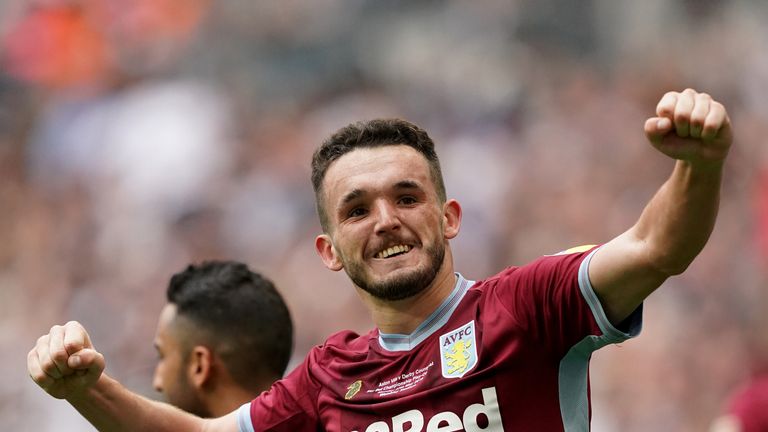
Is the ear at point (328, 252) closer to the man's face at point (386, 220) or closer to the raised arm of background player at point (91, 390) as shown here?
the man's face at point (386, 220)

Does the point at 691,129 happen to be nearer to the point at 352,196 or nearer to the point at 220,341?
the point at 352,196

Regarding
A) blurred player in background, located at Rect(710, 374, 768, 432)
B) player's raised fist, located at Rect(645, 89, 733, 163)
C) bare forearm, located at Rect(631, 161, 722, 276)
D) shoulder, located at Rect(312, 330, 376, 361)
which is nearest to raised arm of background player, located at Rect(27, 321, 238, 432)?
shoulder, located at Rect(312, 330, 376, 361)

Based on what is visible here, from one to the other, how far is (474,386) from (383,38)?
7608mm

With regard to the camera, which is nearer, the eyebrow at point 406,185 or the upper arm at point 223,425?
the eyebrow at point 406,185

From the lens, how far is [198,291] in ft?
16.1

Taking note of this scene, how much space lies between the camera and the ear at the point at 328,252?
3906 millimetres

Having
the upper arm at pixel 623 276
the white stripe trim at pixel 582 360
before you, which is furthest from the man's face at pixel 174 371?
the upper arm at pixel 623 276

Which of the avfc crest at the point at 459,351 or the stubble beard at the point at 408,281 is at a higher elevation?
the stubble beard at the point at 408,281

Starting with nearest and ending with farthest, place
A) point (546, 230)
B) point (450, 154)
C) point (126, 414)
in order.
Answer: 1. point (126, 414)
2. point (546, 230)
3. point (450, 154)

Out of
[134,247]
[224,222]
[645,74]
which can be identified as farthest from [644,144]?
[134,247]

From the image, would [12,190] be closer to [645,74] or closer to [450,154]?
[450,154]

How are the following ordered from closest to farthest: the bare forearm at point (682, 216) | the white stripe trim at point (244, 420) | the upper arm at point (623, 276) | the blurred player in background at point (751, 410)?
the bare forearm at point (682, 216), the upper arm at point (623, 276), the white stripe trim at point (244, 420), the blurred player in background at point (751, 410)

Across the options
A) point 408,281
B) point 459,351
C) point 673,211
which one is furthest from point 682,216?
point 408,281

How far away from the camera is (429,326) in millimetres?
3670
